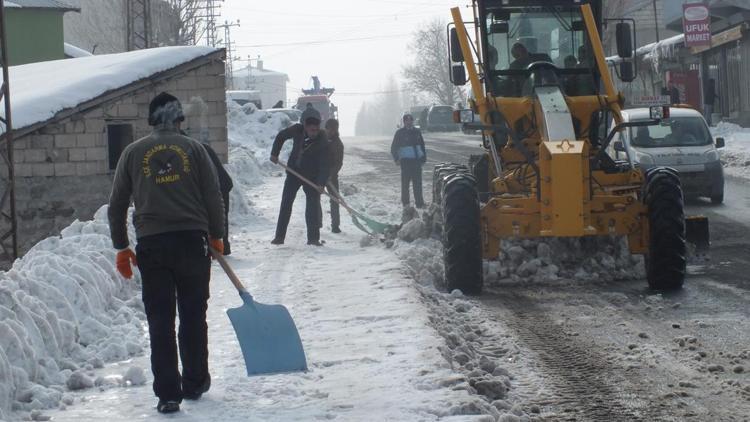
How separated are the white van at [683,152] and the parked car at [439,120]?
40.8 m

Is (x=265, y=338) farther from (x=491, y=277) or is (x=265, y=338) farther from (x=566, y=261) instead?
(x=566, y=261)

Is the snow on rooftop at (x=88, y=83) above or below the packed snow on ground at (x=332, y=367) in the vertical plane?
above

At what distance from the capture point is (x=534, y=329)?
9.32 metres

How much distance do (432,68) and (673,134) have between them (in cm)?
9825

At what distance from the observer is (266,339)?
7453 mm

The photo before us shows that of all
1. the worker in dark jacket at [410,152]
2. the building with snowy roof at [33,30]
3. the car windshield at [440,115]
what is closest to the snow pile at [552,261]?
the worker in dark jacket at [410,152]

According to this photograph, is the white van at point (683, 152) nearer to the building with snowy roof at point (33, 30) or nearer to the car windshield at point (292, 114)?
the car windshield at point (292, 114)

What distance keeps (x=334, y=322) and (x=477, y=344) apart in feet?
4.19

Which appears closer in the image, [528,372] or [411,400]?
[411,400]

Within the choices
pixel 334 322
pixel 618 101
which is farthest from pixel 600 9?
pixel 334 322

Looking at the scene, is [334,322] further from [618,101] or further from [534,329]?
[618,101]

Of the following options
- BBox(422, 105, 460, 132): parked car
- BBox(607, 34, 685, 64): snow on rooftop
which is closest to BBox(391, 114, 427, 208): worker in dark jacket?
BBox(607, 34, 685, 64): snow on rooftop

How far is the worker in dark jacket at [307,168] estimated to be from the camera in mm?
14961

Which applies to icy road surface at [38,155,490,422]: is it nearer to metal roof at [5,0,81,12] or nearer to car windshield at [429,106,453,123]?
metal roof at [5,0,81,12]
